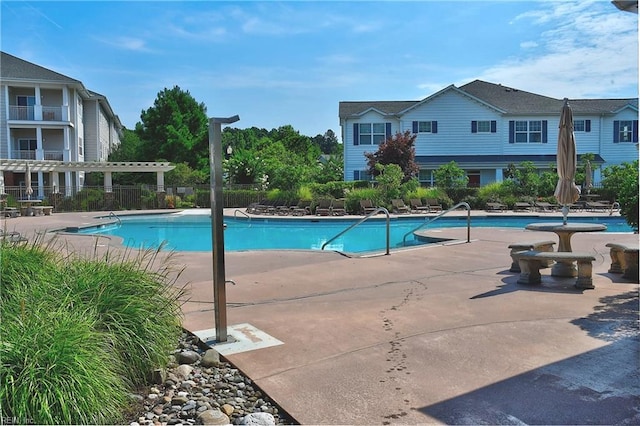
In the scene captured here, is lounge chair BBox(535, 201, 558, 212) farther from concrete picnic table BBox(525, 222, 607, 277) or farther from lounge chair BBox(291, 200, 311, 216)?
concrete picnic table BBox(525, 222, 607, 277)

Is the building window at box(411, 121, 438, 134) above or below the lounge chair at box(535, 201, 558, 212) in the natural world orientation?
above

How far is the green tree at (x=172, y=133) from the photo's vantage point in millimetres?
44094

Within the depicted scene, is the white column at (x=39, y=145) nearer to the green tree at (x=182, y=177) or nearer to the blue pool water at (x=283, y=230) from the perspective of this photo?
the green tree at (x=182, y=177)

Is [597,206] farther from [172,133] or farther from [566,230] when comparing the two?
[172,133]

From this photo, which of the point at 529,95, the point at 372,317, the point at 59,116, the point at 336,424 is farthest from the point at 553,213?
the point at 59,116

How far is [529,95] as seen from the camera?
3750 cm

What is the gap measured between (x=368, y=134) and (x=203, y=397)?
32.6m

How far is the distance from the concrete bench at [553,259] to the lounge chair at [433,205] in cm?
1846

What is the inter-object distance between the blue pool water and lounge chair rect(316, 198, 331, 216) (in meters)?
1.82

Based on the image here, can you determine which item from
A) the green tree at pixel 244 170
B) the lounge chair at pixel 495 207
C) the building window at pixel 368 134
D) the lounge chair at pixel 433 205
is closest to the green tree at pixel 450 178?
the lounge chair at pixel 495 207

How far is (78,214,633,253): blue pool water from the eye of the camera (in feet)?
54.4

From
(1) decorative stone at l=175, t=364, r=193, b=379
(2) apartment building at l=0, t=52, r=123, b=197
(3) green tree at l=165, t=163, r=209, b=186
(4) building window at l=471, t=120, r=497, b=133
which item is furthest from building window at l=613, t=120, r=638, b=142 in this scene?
(1) decorative stone at l=175, t=364, r=193, b=379

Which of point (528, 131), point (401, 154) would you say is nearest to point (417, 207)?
point (401, 154)

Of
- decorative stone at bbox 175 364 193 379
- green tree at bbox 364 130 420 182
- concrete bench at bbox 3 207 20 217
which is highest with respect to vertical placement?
green tree at bbox 364 130 420 182
